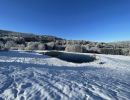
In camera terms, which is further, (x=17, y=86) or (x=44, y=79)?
(x=44, y=79)

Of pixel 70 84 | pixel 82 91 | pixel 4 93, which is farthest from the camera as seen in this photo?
pixel 70 84

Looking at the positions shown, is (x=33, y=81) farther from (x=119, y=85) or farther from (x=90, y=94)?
(x=119, y=85)

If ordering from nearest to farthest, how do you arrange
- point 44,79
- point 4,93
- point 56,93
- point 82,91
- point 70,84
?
1. point 4,93
2. point 56,93
3. point 82,91
4. point 70,84
5. point 44,79

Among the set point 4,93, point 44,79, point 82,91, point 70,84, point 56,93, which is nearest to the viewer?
point 4,93

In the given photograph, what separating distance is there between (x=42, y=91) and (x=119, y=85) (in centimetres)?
339

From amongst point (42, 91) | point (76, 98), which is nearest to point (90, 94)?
point (76, 98)

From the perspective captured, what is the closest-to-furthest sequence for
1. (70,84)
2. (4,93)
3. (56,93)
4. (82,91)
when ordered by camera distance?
(4,93), (56,93), (82,91), (70,84)

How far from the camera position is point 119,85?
303 inches

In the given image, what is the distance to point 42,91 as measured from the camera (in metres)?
6.04

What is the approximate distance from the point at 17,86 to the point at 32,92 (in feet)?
2.73

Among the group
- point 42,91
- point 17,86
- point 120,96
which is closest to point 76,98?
point 42,91

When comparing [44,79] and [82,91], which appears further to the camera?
[44,79]

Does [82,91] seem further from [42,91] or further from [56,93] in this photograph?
[42,91]

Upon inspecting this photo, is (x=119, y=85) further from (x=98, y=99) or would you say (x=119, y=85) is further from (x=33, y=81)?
(x=33, y=81)
